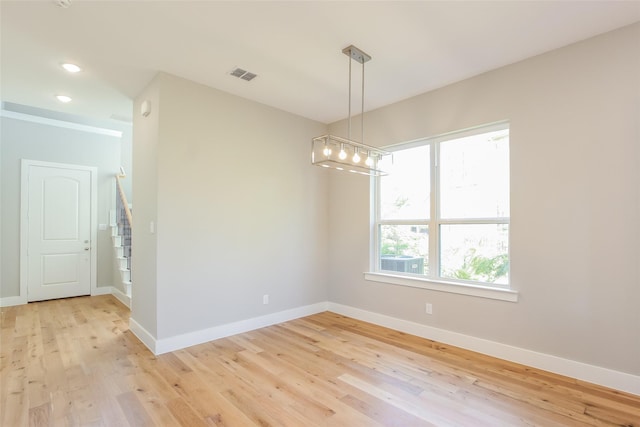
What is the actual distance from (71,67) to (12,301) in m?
4.31

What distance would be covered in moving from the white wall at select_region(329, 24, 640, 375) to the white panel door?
20.3 feet

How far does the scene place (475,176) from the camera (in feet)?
11.1

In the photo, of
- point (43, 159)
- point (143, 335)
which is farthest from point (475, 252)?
point (43, 159)

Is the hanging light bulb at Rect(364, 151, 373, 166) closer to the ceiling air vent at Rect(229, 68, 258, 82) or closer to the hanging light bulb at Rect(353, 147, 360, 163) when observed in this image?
the hanging light bulb at Rect(353, 147, 360, 163)

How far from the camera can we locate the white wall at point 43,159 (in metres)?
5.07

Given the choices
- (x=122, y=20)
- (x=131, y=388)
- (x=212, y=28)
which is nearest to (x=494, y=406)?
(x=131, y=388)

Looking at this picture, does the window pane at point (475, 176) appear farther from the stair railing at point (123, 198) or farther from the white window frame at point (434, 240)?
the stair railing at point (123, 198)

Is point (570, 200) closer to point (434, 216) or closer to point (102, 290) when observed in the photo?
point (434, 216)

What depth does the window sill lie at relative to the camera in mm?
3027

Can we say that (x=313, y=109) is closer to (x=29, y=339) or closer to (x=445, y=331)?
(x=445, y=331)

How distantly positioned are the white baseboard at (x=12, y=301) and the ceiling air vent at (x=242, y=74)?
207 inches

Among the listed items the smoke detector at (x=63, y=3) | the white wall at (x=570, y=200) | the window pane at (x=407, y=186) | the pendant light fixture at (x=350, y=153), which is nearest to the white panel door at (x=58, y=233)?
the smoke detector at (x=63, y=3)

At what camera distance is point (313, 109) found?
4.29 m

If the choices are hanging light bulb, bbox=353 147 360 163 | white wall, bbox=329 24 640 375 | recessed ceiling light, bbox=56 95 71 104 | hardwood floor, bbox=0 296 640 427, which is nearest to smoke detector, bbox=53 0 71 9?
recessed ceiling light, bbox=56 95 71 104
